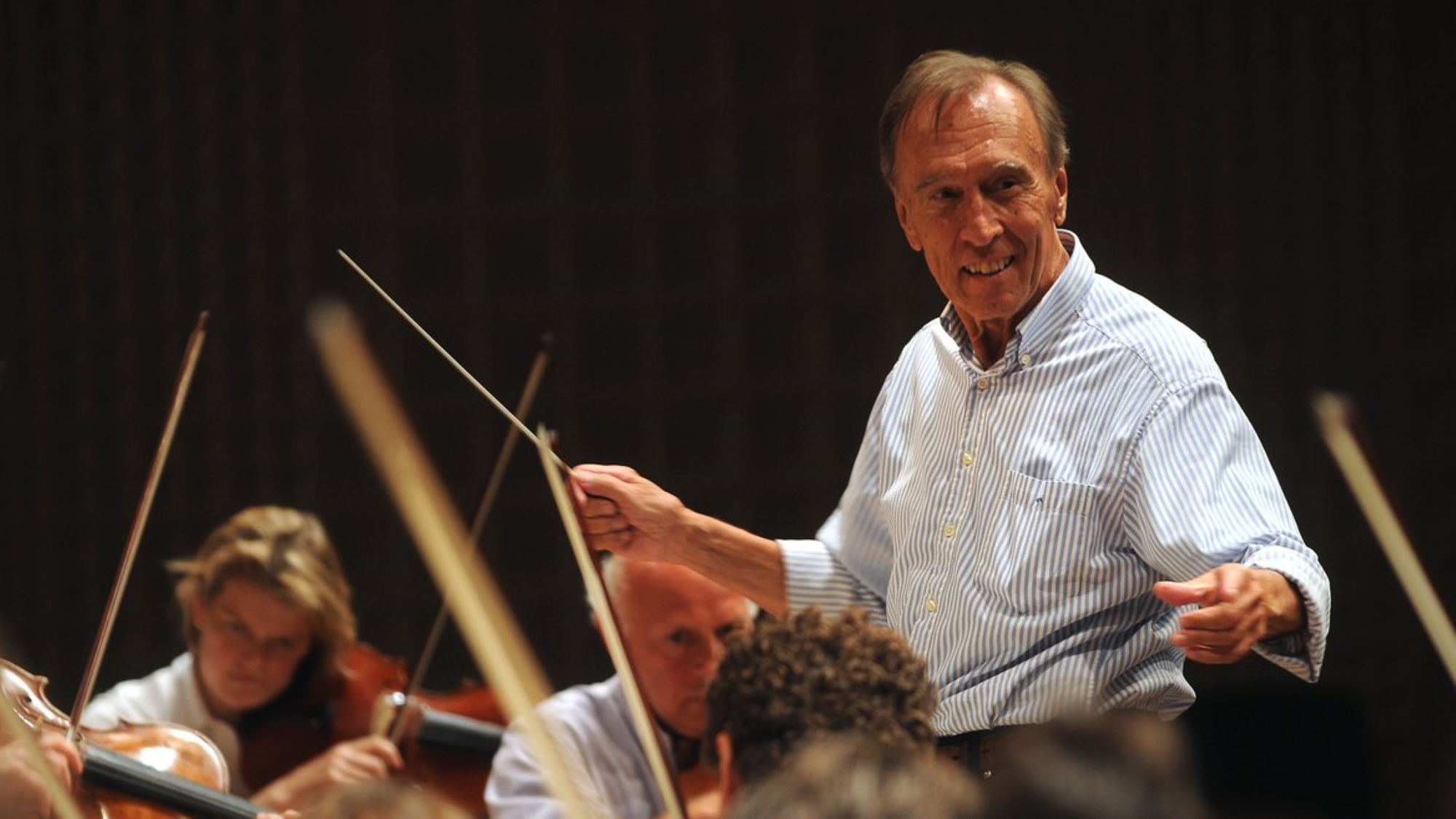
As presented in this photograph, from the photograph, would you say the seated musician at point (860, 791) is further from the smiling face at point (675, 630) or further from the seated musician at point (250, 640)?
the seated musician at point (250, 640)

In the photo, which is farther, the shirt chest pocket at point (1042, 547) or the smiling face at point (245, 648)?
the smiling face at point (245, 648)

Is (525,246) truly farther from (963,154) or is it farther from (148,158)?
(963,154)

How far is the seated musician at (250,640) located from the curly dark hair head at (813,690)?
2046 millimetres

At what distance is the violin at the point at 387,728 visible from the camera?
10.8 feet

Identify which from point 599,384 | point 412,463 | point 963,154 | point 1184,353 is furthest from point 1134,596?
point 599,384

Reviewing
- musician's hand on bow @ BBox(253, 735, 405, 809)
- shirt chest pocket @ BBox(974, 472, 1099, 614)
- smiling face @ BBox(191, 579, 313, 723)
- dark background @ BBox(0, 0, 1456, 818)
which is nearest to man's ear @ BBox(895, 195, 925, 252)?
shirt chest pocket @ BBox(974, 472, 1099, 614)

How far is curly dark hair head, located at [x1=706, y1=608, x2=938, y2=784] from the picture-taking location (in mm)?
1390

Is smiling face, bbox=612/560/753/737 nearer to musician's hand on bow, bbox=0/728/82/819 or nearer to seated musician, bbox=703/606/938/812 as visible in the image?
musician's hand on bow, bbox=0/728/82/819

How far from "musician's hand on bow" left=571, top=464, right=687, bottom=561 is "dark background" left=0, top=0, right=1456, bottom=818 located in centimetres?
217

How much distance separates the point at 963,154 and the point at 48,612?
315 cm

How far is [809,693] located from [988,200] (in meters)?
0.78

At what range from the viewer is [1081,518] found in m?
1.89

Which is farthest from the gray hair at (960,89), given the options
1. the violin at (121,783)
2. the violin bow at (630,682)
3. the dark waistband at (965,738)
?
the violin at (121,783)

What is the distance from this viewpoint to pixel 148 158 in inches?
177
